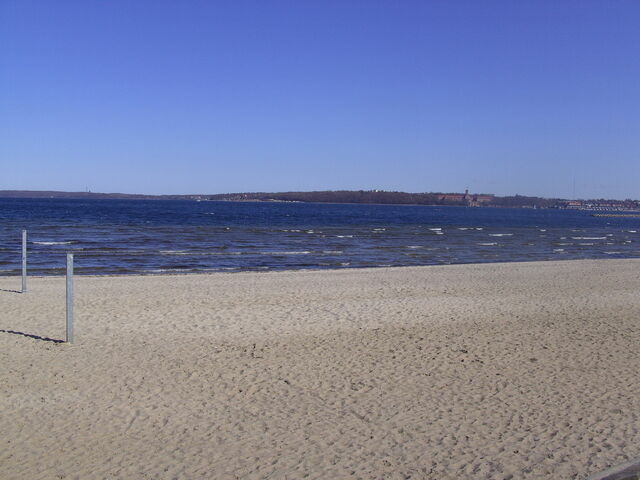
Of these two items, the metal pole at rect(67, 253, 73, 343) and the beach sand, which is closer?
the beach sand

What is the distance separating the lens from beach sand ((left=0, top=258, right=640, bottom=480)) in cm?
523

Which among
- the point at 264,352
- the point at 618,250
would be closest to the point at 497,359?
the point at 264,352

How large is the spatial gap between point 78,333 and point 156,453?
4982mm

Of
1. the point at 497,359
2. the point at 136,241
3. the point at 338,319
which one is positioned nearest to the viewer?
the point at 497,359

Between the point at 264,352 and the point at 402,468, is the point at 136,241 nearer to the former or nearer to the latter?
the point at 264,352

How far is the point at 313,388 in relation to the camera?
7184 mm

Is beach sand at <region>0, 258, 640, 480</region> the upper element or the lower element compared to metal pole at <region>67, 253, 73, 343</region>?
lower

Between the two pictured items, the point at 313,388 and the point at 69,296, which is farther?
the point at 69,296

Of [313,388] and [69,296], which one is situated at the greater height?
[69,296]

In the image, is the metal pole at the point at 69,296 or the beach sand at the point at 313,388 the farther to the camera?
the metal pole at the point at 69,296

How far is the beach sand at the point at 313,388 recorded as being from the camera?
5230 mm

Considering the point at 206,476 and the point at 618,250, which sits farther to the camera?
the point at 618,250

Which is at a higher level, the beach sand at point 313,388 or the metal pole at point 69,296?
the metal pole at point 69,296

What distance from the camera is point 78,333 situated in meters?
9.69
